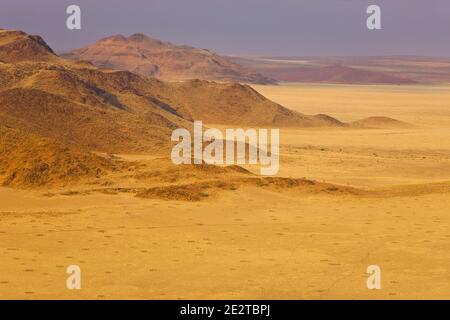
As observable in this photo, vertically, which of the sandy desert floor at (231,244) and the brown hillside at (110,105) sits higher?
the brown hillside at (110,105)

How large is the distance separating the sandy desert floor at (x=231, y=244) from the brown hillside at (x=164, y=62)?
3488 inches

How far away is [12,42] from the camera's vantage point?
5025cm

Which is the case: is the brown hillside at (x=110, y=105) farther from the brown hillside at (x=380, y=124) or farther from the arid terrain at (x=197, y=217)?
the brown hillside at (x=380, y=124)

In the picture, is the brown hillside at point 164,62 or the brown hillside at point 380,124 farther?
the brown hillside at point 164,62

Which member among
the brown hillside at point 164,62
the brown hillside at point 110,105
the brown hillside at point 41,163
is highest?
the brown hillside at point 164,62

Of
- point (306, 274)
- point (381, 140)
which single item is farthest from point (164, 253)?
point (381, 140)

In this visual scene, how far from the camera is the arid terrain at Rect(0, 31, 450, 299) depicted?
11.2 meters

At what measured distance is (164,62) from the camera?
387ft

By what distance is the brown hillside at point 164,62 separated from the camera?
111312 millimetres

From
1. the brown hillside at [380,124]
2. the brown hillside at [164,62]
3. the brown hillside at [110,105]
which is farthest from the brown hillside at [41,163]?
the brown hillside at [164,62]

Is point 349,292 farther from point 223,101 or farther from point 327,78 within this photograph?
point 327,78

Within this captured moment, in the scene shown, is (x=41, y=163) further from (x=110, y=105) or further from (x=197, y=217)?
(x=110, y=105)

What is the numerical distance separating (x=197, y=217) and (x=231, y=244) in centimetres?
237

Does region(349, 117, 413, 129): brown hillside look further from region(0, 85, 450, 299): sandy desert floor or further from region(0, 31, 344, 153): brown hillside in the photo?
region(0, 85, 450, 299): sandy desert floor
